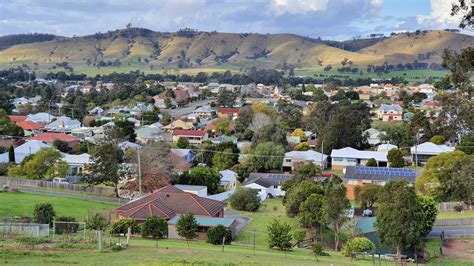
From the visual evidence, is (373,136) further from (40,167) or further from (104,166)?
(40,167)

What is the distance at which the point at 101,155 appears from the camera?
128 ft

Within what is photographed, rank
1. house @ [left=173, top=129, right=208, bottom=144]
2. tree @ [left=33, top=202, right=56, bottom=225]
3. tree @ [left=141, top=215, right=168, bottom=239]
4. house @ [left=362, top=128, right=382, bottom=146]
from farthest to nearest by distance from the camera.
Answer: house @ [left=362, top=128, right=382, bottom=146] → house @ [left=173, top=129, right=208, bottom=144] → tree @ [left=33, top=202, right=56, bottom=225] → tree @ [left=141, top=215, right=168, bottom=239]

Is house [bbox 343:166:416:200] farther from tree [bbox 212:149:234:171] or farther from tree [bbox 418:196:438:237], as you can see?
tree [bbox 418:196:438:237]

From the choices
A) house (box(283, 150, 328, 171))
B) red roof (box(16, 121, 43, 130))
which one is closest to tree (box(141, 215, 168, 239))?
house (box(283, 150, 328, 171))

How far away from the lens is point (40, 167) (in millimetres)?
43844

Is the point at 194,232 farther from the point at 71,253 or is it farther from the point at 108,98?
the point at 108,98

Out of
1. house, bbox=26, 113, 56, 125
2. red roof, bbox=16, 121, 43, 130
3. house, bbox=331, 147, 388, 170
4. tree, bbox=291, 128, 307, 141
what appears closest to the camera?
house, bbox=331, 147, 388, 170

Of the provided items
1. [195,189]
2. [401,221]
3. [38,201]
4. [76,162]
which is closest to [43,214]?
[38,201]

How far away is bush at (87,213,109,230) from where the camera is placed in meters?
26.4

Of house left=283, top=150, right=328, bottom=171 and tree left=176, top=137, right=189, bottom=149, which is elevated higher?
tree left=176, top=137, right=189, bottom=149

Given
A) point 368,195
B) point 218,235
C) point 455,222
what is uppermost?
point 368,195

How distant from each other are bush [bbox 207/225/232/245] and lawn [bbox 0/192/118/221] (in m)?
7.79

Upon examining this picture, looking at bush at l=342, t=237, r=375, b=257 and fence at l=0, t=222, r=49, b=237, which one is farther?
bush at l=342, t=237, r=375, b=257

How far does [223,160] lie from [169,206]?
21564 millimetres
